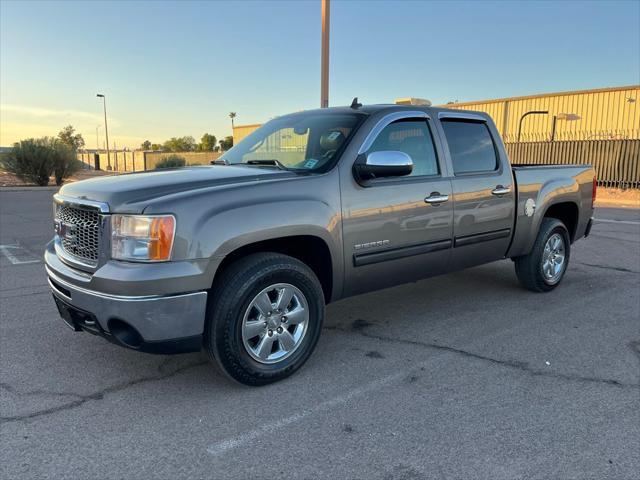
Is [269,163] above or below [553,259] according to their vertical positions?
above

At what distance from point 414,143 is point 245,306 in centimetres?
209

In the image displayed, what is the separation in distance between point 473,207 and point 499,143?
0.99 m

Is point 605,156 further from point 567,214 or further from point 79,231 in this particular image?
point 79,231

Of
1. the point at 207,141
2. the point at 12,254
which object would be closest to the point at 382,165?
the point at 12,254

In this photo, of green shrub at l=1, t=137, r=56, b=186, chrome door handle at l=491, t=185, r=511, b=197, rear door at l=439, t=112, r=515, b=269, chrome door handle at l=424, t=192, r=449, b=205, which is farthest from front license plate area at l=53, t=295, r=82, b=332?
green shrub at l=1, t=137, r=56, b=186

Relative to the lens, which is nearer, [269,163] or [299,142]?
[269,163]

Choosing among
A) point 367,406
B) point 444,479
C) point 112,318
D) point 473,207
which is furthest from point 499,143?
point 112,318

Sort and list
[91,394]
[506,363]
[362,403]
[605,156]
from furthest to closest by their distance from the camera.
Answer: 1. [605,156]
2. [506,363]
3. [91,394]
4. [362,403]

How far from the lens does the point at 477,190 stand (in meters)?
4.74

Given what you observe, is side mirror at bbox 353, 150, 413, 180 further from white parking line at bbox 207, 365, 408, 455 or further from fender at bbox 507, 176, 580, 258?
fender at bbox 507, 176, 580, 258

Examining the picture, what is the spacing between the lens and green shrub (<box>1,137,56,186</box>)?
77.5 ft

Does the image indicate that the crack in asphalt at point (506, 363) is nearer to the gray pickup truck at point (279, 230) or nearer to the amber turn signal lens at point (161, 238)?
the gray pickup truck at point (279, 230)

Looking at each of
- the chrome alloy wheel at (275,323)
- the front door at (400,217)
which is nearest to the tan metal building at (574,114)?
the front door at (400,217)

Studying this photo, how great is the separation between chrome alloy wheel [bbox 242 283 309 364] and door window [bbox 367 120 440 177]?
1.40 metres
